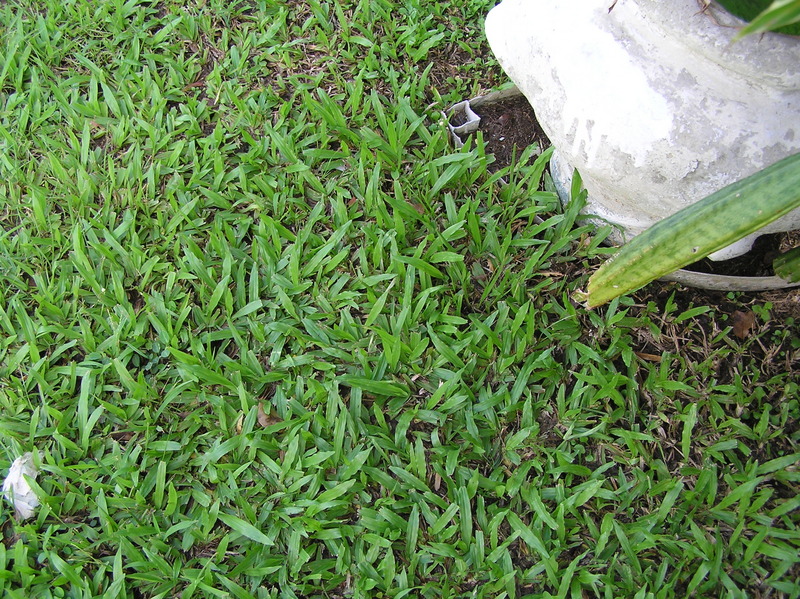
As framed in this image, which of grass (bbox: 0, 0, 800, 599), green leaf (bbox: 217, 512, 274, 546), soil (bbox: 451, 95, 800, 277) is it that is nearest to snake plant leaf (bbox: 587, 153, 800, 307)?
grass (bbox: 0, 0, 800, 599)

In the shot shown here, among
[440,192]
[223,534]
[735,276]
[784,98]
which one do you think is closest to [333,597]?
[223,534]

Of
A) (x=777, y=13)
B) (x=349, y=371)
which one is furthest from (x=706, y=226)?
(x=349, y=371)

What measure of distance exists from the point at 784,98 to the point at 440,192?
1053mm

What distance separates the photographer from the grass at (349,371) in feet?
5.66

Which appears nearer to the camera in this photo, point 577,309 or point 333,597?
point 333,597

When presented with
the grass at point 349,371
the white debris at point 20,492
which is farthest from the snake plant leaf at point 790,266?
the white debris at point 20,492

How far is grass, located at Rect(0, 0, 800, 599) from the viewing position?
172 cm

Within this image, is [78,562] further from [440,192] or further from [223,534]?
[440,192]

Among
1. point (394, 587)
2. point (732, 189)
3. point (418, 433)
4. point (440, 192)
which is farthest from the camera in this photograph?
point (440, 192)

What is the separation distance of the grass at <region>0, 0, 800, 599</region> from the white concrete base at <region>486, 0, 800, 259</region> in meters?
0.37

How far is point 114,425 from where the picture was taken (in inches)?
76.5

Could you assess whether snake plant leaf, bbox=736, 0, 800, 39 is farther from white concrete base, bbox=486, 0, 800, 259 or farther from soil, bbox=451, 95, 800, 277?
soil, bbox=451, 95, 800, 277

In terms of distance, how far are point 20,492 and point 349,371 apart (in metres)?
0.99

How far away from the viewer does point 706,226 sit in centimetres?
146
